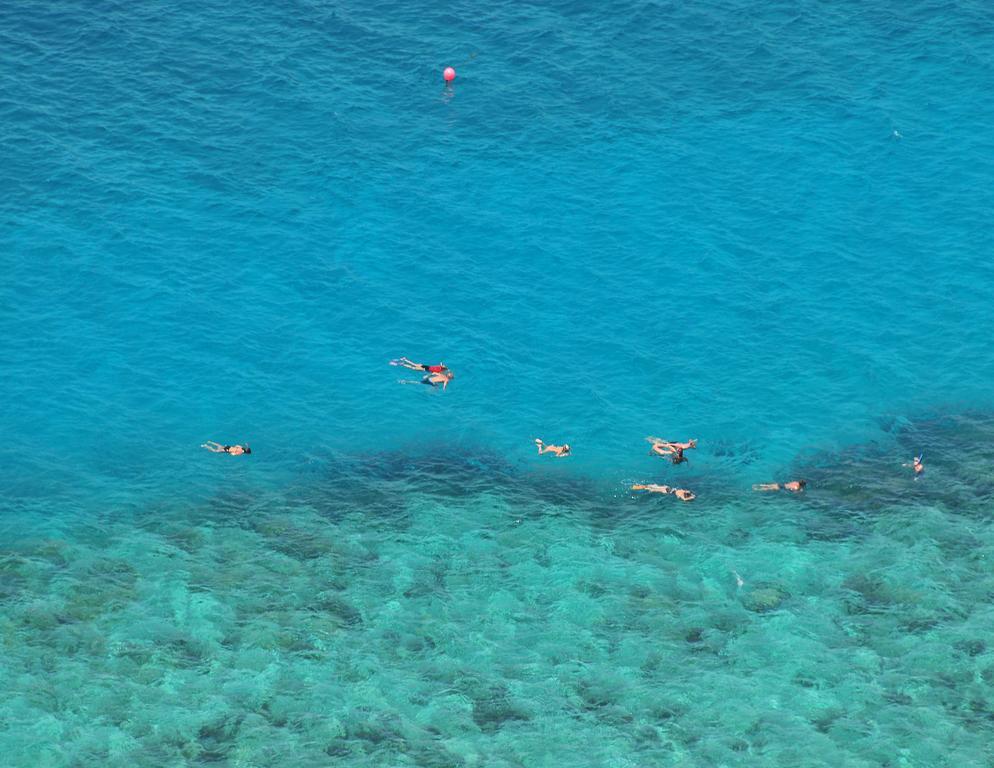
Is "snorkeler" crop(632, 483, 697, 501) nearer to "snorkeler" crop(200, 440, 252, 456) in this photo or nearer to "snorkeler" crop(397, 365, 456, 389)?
"snorkeler" crop(397, 365, 456, 389)

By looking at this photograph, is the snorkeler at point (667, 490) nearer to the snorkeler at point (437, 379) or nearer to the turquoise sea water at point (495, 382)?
the turquoise sea water at point (495, 382)

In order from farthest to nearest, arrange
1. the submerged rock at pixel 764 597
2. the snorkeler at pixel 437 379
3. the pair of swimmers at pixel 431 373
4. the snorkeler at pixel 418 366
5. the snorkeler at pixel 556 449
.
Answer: the snorkeler at pixel 437 379 < the pair of swimmers at pixel 431 373 < the snorkeler at pixel 418 366 < the snorkeler at pixel 556 449 < the submerged rock at pixel 764 597

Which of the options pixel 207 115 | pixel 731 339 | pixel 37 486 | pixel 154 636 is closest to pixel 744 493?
pixel 731 339

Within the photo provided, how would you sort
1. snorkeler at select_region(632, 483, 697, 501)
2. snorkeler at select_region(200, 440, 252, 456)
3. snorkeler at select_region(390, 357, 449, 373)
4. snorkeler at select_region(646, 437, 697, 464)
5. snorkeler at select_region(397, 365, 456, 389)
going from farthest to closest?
snorkeler at select_region(397, 365, 456, 389), snorkeler at select_region(390, 357, 449, 373), snorkeler at select_region(200, 440, 252, 456), snorkeler at select_region(646, 437, 697, 464), snorkeler at select_region(632, 483, 697, 501)

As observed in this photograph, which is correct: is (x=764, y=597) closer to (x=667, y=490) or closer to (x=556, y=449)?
(x=667, y=490)

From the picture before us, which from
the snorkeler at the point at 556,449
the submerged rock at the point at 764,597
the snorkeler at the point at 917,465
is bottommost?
the submerged rock at the point at 764,597

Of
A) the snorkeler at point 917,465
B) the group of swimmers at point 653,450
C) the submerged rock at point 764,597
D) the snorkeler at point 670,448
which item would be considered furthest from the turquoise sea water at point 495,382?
the snorkeler at point 670,448

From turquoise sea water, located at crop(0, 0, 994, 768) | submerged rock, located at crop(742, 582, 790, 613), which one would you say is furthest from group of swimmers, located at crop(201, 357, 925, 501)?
submerged rock, located at crop(742, 582, 790, 613)
